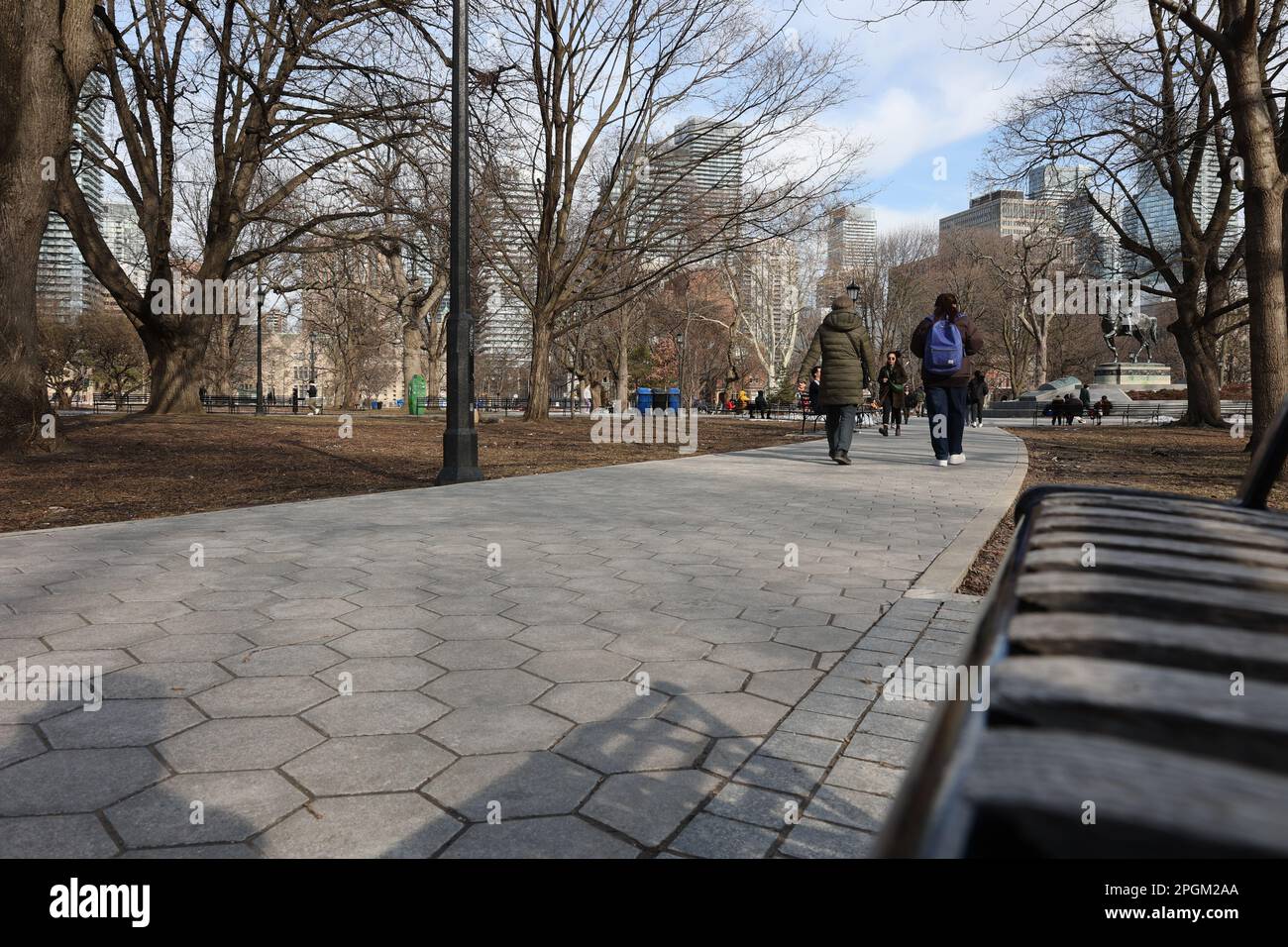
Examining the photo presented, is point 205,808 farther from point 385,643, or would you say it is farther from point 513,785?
point 385,643

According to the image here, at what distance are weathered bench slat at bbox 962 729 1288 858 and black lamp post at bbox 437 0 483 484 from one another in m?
9.52

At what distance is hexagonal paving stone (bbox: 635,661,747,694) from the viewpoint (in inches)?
121

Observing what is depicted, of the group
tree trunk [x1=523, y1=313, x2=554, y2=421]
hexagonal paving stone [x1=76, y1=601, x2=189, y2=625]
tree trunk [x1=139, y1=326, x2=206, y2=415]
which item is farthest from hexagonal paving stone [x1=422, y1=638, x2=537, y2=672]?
tree trunk [x1=139, y1=326, x2=206, y2=415]

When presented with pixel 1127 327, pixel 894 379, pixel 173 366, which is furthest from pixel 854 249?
pixel 173 366

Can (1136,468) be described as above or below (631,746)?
above

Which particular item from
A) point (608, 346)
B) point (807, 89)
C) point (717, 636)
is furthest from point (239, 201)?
point (608, 346)

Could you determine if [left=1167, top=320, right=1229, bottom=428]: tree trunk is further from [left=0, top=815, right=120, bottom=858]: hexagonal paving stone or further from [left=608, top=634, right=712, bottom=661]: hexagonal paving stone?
[left=0, top=815, right=120, bottom=858]: hexagonal paving stone

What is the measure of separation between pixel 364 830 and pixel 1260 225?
41.3ft

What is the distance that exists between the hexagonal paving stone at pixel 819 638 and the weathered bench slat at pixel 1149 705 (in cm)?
301

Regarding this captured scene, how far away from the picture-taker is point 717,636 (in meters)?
3.71

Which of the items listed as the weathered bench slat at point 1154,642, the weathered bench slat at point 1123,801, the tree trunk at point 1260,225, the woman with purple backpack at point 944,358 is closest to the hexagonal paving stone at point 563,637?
the weathered bench slat at point 1154,642

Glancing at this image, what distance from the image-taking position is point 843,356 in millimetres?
11789

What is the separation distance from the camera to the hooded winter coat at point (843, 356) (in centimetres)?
1172
